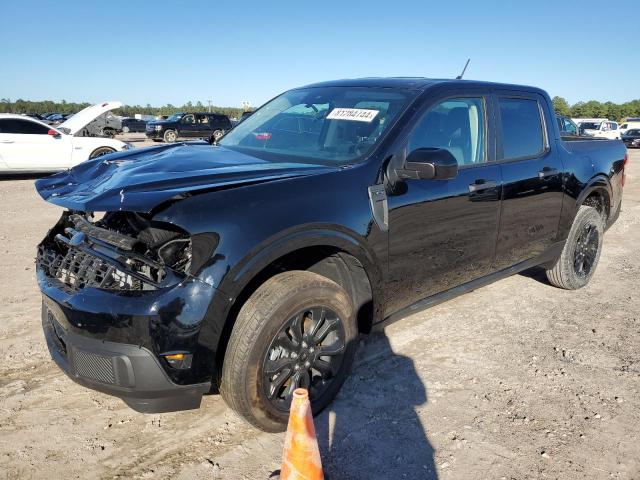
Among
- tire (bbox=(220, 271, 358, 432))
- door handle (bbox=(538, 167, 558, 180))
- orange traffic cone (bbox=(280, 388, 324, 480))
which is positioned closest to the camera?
orange traffic cone (bbox=(280, 388, 324, 480))

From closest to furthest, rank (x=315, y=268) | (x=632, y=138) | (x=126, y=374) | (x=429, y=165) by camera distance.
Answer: (x=126, y=374) → (x=429, y=165) → (x=315, y=268) → (x=632, y=138)

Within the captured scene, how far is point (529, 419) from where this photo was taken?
2949mm

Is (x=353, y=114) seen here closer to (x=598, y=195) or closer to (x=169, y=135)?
(x=598, y=195)

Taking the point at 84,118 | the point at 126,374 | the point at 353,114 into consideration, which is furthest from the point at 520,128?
the point at 84,118

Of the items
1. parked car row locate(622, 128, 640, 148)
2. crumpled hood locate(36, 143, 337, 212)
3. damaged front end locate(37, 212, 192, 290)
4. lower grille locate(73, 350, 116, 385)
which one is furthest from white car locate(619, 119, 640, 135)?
lower grille locate(73, 350, 116, 385)

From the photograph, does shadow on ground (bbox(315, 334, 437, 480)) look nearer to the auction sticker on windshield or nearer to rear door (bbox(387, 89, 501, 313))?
rear door (bbox(387, 89, 501, 313))

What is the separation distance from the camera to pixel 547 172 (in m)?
4.22

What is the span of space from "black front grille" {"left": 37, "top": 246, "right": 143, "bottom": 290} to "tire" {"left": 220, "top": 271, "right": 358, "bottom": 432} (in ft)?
1.86

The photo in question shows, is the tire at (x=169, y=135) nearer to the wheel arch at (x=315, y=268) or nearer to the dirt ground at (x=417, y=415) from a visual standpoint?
the dirt ground at (x=417, y=415)

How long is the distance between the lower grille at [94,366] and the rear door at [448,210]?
162cm

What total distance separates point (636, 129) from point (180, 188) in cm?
3620

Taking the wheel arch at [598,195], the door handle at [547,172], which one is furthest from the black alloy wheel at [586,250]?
the door handle at [547,172]

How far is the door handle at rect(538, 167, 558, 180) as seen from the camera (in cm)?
414

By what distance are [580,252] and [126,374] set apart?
4.44 m
